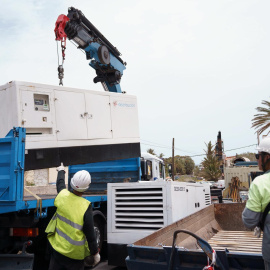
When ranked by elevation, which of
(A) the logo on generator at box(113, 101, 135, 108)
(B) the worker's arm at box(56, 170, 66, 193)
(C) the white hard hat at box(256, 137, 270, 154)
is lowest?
(B) the worker's arm at box(56, 170, 66, 193)

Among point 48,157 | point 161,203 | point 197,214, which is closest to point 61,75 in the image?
point 48,157

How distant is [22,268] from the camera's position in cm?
539

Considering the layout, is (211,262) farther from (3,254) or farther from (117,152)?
(117,152)

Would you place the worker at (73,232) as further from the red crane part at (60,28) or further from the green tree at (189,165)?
the green tree at (189,165)

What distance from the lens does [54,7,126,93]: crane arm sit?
8672 millimetres

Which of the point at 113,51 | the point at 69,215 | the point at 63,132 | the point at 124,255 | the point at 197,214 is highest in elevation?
the point at 113,51

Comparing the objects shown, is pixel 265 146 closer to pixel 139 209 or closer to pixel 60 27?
pixel 139 209

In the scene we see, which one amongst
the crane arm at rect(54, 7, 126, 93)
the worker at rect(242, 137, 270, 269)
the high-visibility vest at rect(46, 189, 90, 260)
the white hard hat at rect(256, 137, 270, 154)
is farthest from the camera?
the crane arm at rect(54, 7, 126, 93)

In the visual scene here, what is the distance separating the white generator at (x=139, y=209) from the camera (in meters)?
6.12

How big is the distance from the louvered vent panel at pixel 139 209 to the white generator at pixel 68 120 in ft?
4.68

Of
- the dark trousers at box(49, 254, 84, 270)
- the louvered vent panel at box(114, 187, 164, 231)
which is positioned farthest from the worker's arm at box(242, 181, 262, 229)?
the louvered vent panel at box(114, 187, 164, 231)

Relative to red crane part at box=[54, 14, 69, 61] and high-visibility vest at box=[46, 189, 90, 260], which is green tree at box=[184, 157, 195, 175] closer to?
red crane part at box=[54, 14, 69, 61]

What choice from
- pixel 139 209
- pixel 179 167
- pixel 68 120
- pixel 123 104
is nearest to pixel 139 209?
pixel 139 209

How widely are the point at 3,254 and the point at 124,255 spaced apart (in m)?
2.06
